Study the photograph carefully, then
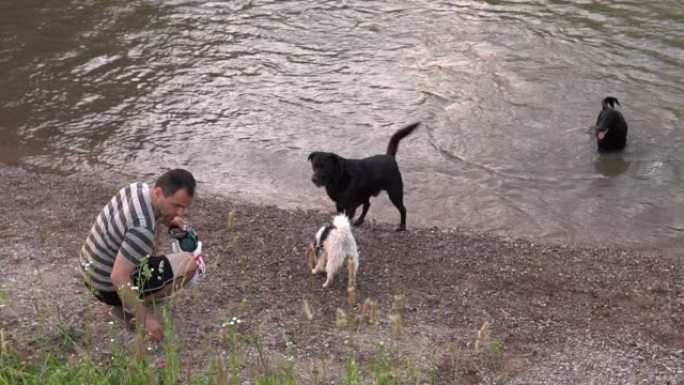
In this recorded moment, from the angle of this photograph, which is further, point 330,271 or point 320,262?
point 320,262

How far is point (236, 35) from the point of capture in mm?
16328

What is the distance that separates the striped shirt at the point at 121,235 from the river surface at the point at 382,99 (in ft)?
12.7

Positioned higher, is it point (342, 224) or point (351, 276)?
point (351, 276)

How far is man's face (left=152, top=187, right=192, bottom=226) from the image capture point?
5582mm

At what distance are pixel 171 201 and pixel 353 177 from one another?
3.49 metres

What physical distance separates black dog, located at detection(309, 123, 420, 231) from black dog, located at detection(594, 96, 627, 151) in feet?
12.6

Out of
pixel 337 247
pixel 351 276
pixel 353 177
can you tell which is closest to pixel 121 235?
pixel 351 276

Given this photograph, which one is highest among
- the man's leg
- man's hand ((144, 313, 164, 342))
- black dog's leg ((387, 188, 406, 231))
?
the man's leg

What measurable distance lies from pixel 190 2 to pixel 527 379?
14.2 m

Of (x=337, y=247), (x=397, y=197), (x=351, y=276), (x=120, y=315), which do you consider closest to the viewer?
(x=351, y=276)

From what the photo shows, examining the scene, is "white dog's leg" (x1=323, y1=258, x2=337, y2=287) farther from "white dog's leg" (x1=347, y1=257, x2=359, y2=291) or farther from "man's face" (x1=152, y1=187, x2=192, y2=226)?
"white dog's leg" (x1=347, y1=257, x2=359, y2=291)

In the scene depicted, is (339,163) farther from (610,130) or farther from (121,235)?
(610,130)

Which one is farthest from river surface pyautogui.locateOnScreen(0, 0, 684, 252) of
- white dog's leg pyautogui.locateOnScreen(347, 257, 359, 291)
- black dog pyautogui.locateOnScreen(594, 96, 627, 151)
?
white dog's leg pyautogui.locateOnScreen(347, 257, 359, 291)

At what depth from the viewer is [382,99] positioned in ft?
45.1
